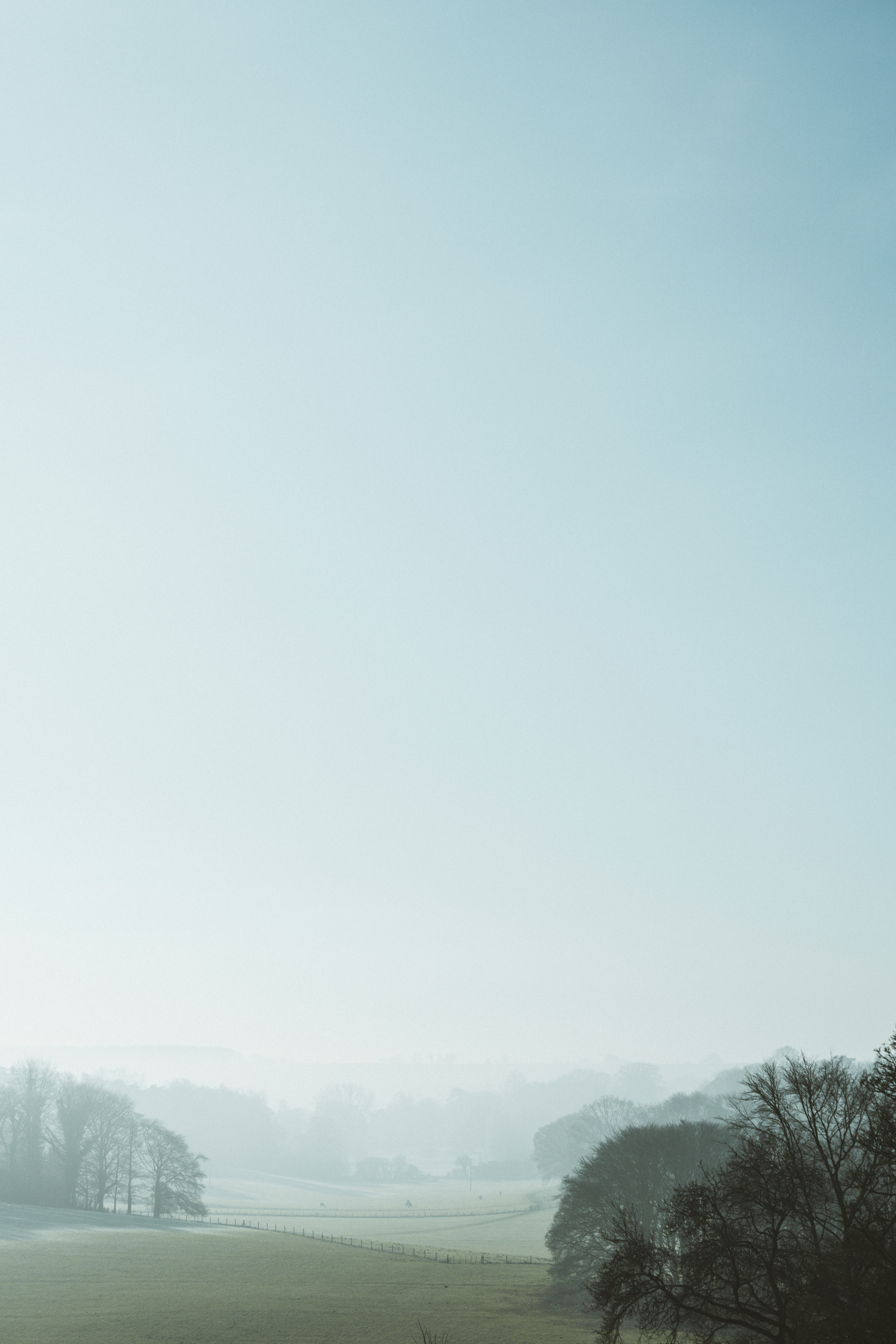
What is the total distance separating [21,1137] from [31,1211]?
19940 mm

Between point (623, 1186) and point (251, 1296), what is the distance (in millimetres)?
25542

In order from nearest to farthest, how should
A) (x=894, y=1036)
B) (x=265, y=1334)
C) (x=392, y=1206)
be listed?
(x=894, y=1036)
(x=265, y=1334)
(x=392, y=1206)

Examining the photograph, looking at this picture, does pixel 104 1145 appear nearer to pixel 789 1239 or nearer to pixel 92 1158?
pixel 92 1158

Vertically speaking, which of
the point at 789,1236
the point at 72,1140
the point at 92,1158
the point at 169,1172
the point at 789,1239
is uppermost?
the point at 789,1236

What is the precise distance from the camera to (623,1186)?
61312 millimetres

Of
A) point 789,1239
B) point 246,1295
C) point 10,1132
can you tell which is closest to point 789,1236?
point 789,1239

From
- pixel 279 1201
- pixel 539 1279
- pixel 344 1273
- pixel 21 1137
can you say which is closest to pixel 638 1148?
pixel 539 1279

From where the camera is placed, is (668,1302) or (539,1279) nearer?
(668,1302)

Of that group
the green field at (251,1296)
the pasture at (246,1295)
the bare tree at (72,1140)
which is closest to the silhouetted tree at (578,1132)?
the pasture at (246,1295)

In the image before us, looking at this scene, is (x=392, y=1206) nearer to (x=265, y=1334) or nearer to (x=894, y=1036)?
(x=265, y=1334)

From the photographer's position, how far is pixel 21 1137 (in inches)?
4134

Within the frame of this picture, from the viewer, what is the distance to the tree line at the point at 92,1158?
101062 mm

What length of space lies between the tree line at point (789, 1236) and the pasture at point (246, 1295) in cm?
1698

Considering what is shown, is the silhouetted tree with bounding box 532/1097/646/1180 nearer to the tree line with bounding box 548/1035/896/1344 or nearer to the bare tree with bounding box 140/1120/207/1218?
the bare tree with bounding box 140/1120/207/1218
